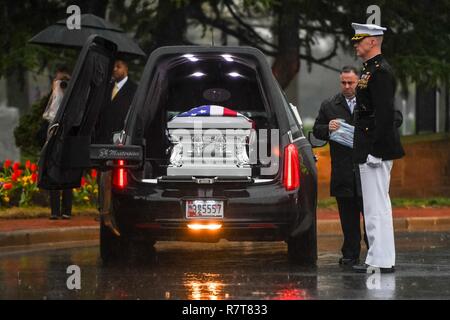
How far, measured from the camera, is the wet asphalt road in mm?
10180

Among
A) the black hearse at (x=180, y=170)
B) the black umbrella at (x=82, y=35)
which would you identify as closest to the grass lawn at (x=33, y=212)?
the black umbrella at (x=82, y=35)

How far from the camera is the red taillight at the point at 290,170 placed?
1167cm

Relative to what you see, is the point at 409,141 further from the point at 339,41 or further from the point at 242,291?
the point at 242,291

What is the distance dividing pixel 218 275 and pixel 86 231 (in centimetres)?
419

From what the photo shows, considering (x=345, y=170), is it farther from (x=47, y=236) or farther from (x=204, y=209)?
(x=47, y=236)

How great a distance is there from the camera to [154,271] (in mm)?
11820

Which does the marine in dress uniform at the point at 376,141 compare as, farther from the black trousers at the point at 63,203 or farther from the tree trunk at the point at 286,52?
the tree trunk at the point at 286,52

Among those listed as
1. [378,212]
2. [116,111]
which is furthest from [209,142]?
[116,111]

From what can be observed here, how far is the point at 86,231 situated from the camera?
1545 centimetres

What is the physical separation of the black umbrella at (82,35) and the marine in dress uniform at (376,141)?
5.54 meters

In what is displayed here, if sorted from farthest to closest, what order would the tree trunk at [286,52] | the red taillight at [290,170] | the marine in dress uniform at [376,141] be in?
the tree trunk at [286,52] < the red taillight at [290,170] < the marine in dress uniform at [376,141]

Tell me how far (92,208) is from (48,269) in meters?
5.59
